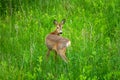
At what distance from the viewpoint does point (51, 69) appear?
23.0 feet

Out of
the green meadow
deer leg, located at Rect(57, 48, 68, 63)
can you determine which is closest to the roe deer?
deer leg, located at Rect(57, 48, 68, 63)

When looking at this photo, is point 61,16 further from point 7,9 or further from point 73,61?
point 73,61

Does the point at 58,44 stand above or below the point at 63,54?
above

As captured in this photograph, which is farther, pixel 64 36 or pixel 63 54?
pixel 64 36

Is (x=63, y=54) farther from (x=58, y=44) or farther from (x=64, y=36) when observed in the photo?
(x=64, y=36)

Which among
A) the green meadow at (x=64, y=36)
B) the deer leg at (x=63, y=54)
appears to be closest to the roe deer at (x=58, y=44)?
the deer leg at (x=63, y=54)

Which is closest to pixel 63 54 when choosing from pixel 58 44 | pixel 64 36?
pixel 58 44

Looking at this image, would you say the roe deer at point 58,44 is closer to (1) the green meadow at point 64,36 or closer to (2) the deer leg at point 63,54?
(2) the deer leg at point 63,54

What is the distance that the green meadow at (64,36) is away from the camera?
679cm

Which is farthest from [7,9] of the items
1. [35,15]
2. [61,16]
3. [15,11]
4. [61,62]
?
[61,62]

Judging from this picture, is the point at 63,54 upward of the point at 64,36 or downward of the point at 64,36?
downward

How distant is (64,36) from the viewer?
8.45 metres

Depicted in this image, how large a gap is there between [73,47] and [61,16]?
1.96m

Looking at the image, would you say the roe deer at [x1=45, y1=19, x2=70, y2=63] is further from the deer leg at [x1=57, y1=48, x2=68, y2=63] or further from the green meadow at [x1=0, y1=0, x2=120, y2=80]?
the green meadow at [x1=0, y1=0, x2=120, y2=80]
